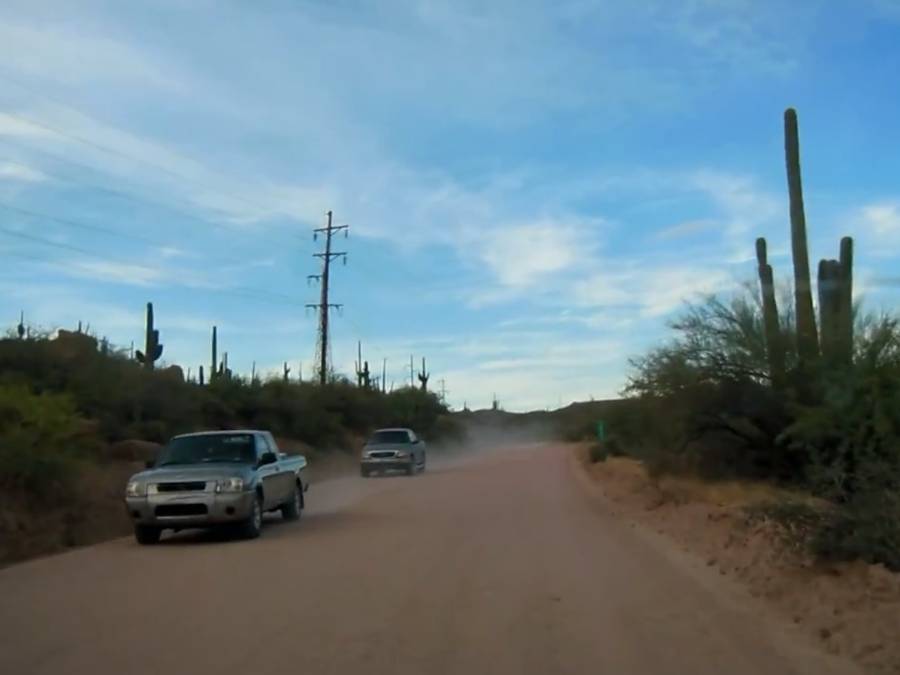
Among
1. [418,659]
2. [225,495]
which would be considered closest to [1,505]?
[225,495]

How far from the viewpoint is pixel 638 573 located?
14.6m

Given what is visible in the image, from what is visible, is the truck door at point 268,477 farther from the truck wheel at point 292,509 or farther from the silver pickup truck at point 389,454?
the silver pickup truck at point 389,454

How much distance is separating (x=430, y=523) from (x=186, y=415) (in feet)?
70.9

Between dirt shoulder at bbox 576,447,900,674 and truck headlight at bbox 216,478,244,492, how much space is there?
6.94 m

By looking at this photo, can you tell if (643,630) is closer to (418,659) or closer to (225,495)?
(418,659)

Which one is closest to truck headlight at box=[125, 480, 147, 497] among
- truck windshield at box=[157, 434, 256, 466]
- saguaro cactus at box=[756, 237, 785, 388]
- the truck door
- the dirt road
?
the dirt road

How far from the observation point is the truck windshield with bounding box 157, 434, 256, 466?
2075cm

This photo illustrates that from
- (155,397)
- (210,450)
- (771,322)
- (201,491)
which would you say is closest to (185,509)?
(201,491)

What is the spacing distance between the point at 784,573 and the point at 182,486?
996 cm

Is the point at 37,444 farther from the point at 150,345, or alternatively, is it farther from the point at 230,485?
the point at 150,345

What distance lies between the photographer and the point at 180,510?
19.0m

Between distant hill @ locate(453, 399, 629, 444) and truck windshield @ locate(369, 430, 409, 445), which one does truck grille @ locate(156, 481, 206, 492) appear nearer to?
truck windshield @ locate(369, 430, 409, 445)

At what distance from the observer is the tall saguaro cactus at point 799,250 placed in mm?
24969

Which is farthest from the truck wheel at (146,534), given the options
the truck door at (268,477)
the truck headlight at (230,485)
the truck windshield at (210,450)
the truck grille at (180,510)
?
the truck door at (268,477)
